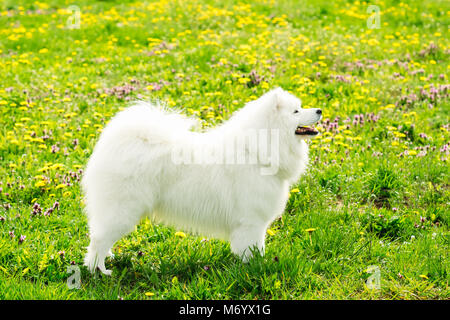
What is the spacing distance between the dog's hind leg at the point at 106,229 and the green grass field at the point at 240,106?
16cm

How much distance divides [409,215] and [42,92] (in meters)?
5.89

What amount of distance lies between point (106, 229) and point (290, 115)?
175 cm

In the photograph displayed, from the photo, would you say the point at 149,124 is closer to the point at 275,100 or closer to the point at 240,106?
the point at 275,100

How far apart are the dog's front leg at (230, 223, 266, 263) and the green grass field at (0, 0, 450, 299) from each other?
0.13 m

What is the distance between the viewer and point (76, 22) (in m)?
11.4

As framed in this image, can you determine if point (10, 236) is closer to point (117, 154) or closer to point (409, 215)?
point (117, 154)

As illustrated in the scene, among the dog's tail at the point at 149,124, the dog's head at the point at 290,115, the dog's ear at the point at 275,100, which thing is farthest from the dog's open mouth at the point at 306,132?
the dog's tail at the point at 149,124

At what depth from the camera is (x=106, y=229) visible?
145 inches

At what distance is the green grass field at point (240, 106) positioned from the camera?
3.75m

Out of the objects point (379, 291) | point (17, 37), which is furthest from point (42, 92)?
point (379, 291)

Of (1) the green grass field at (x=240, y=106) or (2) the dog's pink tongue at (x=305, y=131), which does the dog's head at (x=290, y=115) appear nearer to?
(2) the dog's pink tongue at (x=305, y=131)

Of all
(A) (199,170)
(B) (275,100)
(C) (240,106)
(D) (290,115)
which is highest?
(B) (275,100)

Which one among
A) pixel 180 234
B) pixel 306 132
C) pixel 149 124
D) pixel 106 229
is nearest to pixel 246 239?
pixel 180 234
